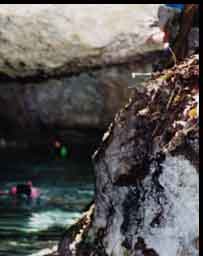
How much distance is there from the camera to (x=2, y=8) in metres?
18.0

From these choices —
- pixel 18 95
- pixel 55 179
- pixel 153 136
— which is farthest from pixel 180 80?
pixel 18 95

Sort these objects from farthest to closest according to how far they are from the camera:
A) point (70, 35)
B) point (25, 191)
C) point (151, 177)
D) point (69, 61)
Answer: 1. point (69, 61)
2. point (70, 35)
3. point (25, 191)
4. point (151, 177)

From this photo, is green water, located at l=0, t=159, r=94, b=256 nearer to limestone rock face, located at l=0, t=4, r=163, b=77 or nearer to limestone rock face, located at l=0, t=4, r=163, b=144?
limestone rock face, located at l=0, t=4, r=163, b=144

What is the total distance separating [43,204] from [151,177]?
852cm

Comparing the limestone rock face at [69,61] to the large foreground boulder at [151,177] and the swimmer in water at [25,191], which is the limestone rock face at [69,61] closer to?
the swimmer in water at [25,191]

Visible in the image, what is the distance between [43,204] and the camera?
13930mm

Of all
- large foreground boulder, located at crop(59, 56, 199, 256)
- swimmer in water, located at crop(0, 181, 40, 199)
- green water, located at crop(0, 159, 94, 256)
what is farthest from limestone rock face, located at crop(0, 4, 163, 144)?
large foreground boulder, located at crop(59, 56, 199, 256)

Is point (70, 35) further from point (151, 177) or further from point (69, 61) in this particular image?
point (151, 177)

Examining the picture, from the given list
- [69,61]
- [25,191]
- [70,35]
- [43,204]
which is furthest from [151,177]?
[69,61]

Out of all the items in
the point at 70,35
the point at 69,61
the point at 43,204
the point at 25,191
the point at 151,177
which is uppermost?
the point at 70,35

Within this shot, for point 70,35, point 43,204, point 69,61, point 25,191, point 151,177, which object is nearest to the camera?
point 151,177

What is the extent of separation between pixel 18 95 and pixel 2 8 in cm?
396

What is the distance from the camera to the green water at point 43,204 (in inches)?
421

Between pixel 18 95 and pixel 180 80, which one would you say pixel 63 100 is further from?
pixel 180 80
